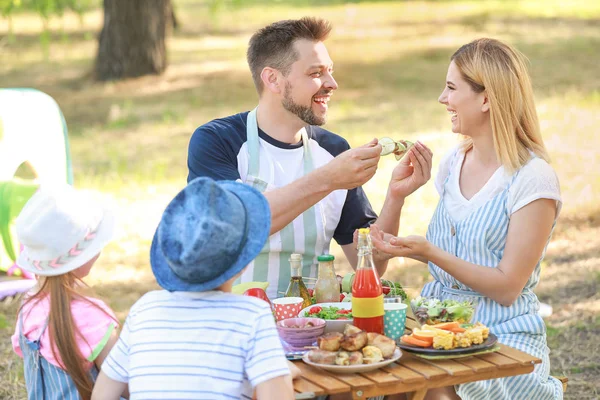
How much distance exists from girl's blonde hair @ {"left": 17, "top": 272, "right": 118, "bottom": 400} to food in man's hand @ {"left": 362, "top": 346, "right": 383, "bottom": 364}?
3.19 feet

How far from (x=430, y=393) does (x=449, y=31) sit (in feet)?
52.6

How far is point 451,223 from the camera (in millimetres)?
3760

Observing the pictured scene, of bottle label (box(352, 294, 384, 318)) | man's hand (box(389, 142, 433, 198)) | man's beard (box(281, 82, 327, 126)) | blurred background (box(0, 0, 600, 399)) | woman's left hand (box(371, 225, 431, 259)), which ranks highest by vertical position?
man's beard (box(281, 82, 327, 126))

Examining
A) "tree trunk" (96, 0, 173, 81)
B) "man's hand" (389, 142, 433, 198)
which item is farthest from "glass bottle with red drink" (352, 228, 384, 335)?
"tree trunk" (96, 0, 173, 81)

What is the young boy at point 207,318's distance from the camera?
8.25 feet

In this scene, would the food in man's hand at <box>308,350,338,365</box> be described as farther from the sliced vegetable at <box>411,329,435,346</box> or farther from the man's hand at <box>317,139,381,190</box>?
the man's hand at <box>317,139,381,190</box>

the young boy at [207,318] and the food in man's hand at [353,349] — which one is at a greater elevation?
the young boy at [207,318]

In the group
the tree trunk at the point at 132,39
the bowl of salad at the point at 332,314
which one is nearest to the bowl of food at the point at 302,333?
the bowl of salad at the point at 332,314

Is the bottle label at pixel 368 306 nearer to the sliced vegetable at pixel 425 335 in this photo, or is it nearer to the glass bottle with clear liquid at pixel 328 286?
the sliced vegetable at pixel 425 335

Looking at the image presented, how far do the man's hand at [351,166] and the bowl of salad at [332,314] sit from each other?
2.08 ft

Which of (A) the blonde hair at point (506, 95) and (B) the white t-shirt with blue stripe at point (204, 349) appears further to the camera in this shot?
(A) the blonde hair at point (506, 95)

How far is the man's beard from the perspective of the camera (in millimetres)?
4238

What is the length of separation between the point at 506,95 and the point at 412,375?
1469 mm

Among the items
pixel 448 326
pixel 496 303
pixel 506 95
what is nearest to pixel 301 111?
pixel 506 95
